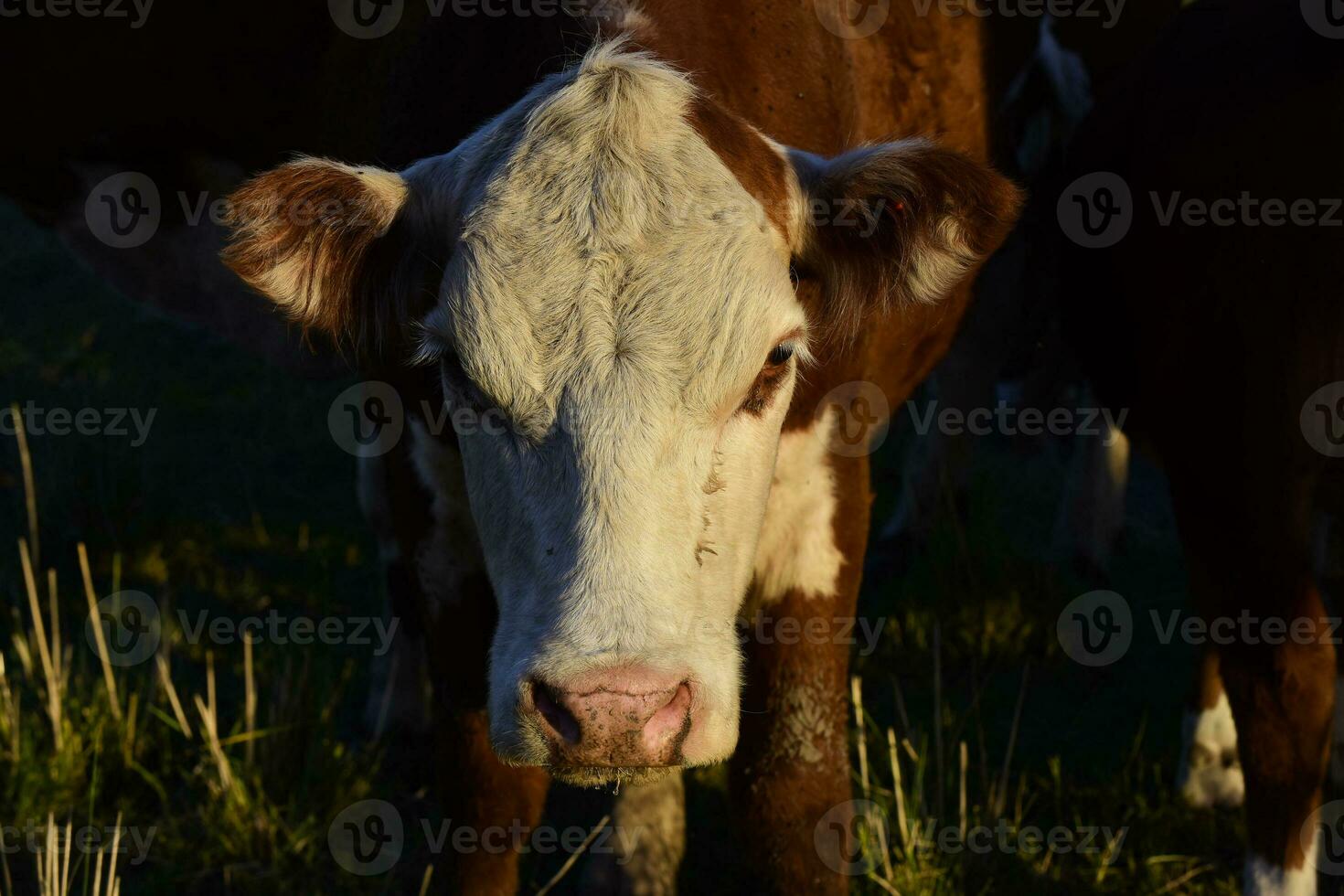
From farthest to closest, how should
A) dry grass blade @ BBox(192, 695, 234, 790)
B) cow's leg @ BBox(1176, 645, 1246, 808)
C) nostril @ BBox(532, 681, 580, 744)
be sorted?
cow's leg @ BBox(1176, 645, 1246, 808) → dry grass blade @ BBox(192, 695, 234, 790) → nostril @ BBox(532, 681, 580, 744)

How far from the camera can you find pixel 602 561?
7.91 feet

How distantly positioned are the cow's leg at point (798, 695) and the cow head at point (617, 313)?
1.43ft

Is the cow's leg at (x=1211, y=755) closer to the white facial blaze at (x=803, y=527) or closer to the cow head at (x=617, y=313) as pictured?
the white facial blaze at (x=803, y=527)

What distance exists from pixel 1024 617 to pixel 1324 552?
1179mm

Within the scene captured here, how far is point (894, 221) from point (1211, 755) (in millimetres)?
2145

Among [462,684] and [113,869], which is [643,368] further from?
[113,869]

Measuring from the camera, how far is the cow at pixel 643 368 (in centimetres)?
245

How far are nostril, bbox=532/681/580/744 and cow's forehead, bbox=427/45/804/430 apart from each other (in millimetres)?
491

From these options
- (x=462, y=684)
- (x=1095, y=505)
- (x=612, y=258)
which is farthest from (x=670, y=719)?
(x=1095, y=505)

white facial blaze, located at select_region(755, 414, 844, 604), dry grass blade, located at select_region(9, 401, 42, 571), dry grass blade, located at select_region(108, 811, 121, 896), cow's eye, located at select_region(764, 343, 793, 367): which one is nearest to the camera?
cow's eye, located at select_region(764, 343, 793, 367)

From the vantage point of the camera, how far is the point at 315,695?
4484mm

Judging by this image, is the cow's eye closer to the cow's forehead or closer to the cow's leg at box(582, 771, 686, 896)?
the cow's forehead

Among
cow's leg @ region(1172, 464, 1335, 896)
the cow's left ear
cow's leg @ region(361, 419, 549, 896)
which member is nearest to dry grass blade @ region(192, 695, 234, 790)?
cow's leg @ region(361, 419, 549, 896)

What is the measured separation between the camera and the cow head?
2.40m
